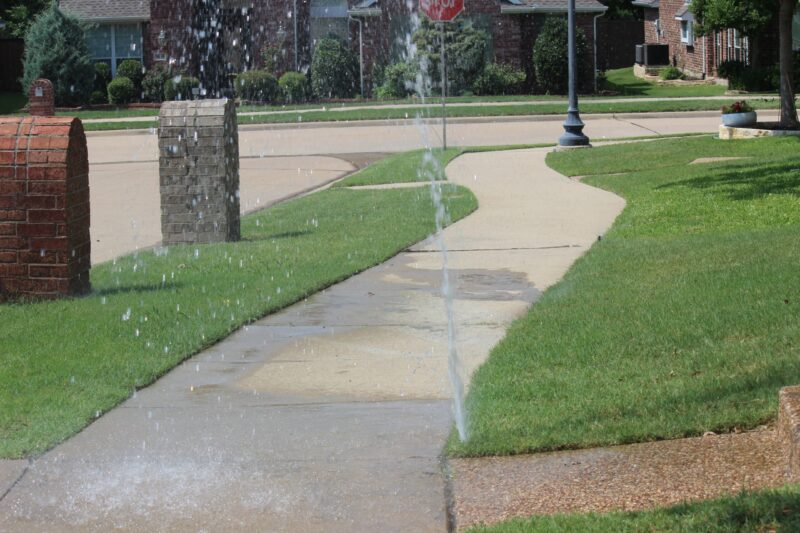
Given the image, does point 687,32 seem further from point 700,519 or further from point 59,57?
point 700,519

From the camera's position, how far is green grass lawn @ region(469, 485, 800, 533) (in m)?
4.21

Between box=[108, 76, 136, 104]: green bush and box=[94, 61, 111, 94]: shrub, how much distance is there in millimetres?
1978

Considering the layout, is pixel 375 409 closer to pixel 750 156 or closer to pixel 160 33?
pixel 750 156

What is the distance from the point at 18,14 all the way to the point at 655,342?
44.9 metres

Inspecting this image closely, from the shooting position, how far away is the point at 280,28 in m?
40.1

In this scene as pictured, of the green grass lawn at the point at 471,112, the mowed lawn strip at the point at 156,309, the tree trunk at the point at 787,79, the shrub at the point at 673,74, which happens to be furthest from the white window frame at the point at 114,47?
the mowed lawn strip at the point at 156,309

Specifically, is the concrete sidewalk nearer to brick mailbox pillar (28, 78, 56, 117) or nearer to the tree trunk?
brick mailbox pillar (28, 78, 56, 117)

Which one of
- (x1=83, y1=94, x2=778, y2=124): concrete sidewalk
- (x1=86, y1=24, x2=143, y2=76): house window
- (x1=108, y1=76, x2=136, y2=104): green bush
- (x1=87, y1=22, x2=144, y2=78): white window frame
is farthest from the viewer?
(x1=86, y1=24, x2=143, y2=76): house window

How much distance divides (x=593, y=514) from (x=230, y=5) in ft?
125

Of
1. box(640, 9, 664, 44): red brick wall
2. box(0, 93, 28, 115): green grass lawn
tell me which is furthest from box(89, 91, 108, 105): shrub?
box(640, 9, 664, 44): red brick wall

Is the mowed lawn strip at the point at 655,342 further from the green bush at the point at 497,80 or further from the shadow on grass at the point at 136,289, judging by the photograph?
the green bush at the point at 497,80

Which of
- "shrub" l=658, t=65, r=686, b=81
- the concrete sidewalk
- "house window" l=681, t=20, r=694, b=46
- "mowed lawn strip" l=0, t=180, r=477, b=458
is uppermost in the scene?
"house window" l=681, t=20, r=694, b=46

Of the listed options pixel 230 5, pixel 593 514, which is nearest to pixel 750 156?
pixel 593 514

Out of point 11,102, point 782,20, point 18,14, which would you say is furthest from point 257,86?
point 782,20
